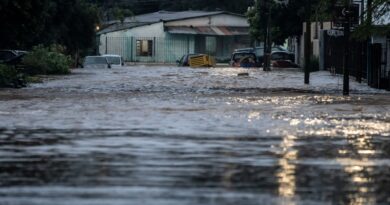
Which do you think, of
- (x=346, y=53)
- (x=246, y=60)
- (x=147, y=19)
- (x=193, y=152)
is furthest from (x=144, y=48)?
(x=193, y=152)

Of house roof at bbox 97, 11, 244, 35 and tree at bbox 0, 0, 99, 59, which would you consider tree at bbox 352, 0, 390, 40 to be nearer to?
tree at bbox 0, 0, 99, 59

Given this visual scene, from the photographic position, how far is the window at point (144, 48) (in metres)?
90.1

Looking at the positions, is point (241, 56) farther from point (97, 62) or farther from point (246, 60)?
point (97, 62)

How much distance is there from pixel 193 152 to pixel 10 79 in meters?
20.7

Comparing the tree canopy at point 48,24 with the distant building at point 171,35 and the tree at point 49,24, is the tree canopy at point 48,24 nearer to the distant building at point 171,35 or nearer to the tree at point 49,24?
the tree at point 49,24

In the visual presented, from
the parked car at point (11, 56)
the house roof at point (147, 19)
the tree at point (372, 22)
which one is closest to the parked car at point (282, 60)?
the house roof at point (147, 19)

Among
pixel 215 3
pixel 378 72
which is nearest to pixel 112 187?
pixel 378 72

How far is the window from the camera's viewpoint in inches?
3546

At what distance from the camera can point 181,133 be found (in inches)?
627

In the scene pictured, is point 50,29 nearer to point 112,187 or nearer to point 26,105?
point 26,105

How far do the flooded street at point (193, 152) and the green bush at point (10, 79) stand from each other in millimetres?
8250

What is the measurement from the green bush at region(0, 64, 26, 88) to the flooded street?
27.1 feet

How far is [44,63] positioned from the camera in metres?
48.2

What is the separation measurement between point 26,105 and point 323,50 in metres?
35.8
